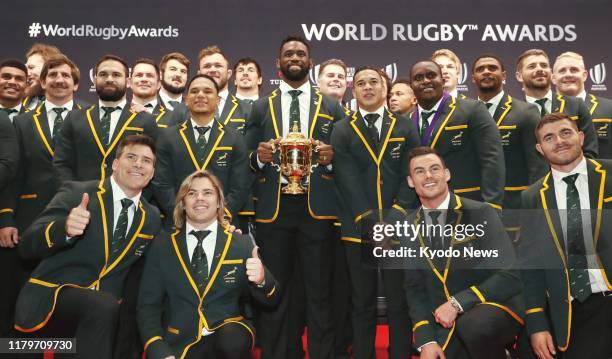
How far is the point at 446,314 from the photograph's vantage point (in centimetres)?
335

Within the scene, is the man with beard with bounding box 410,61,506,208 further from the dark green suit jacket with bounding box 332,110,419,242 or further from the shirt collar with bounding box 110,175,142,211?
the shirt collar with bounding box 110,175,142,211

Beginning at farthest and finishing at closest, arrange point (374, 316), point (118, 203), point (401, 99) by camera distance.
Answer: point (401, 99) → point (374, 316) → point (118, 203)

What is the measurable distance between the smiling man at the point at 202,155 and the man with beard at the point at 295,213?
0.56 feet

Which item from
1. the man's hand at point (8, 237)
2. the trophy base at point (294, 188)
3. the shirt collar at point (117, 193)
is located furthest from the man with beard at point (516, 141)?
the man's hand at point (8, 237)

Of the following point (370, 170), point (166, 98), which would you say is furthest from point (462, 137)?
point (166, 98)

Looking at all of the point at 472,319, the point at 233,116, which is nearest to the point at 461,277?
the point at 472,319

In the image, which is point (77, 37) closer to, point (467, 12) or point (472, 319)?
point (467, 12)

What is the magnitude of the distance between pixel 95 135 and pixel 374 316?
88.4 inches

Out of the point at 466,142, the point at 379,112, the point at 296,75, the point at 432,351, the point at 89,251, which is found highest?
the point at 296,75

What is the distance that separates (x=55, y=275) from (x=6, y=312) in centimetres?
105

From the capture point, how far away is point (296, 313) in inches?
173

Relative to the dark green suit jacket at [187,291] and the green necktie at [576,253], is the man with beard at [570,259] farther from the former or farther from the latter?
the dark green suit jacket at [187,291]

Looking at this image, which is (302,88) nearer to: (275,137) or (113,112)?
Result: (275,137)

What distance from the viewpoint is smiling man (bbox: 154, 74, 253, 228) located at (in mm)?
4051
